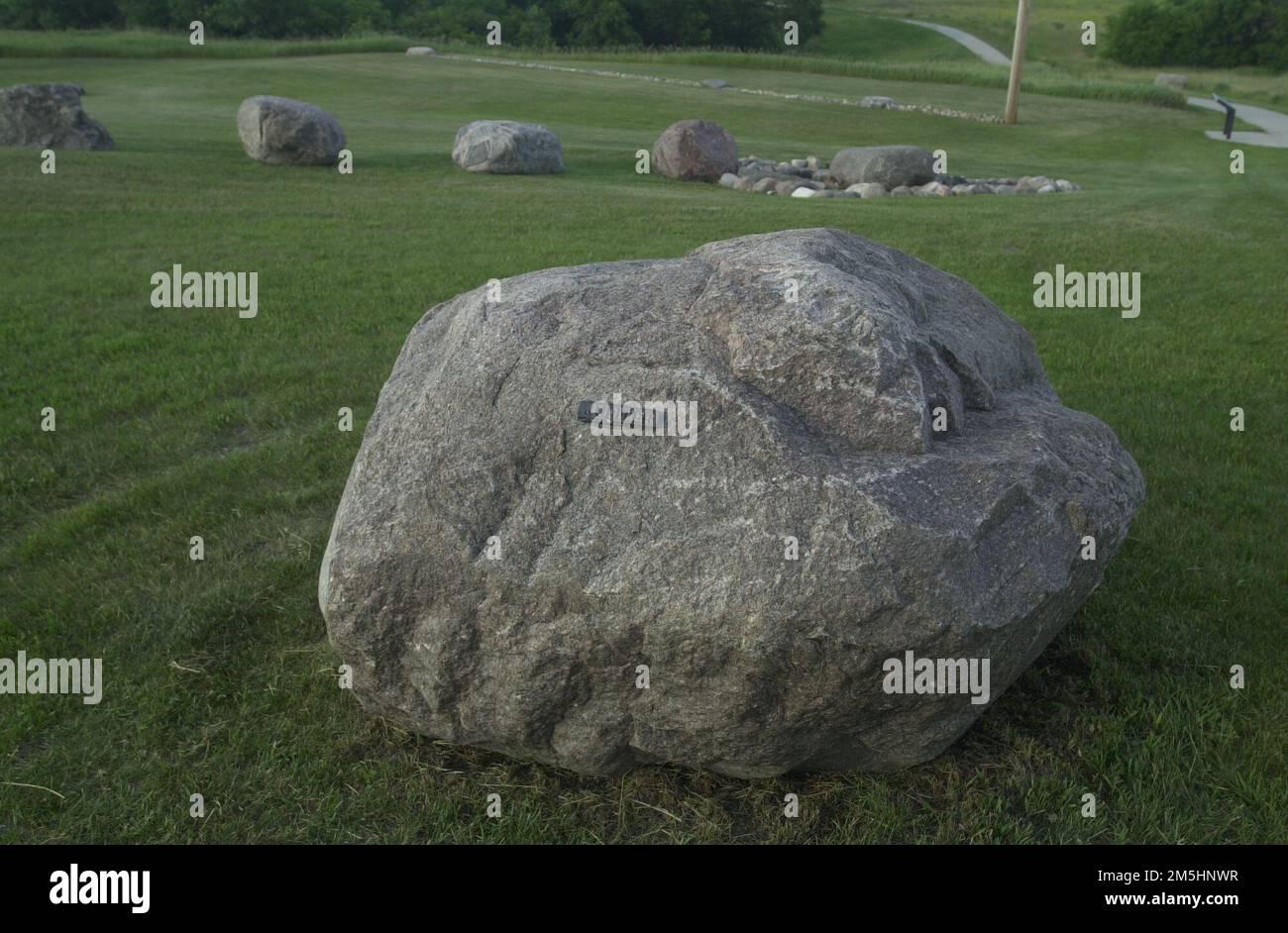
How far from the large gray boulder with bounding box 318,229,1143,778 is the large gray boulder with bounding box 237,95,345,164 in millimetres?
16943

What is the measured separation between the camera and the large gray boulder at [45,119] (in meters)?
19.5

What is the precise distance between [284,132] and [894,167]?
11.8 meters

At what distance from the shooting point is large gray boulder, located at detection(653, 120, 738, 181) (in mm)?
21312

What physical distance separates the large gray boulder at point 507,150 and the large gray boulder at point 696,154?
2.27 metres

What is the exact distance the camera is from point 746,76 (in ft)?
135

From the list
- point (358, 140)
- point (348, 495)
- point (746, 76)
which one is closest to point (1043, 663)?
point (348, 495)

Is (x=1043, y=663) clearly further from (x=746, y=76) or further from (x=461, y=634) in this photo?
(x=746, y=76)

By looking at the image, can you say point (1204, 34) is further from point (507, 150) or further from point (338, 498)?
point (338, 498)

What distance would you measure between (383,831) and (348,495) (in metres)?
1.40

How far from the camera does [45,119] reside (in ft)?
64.4
